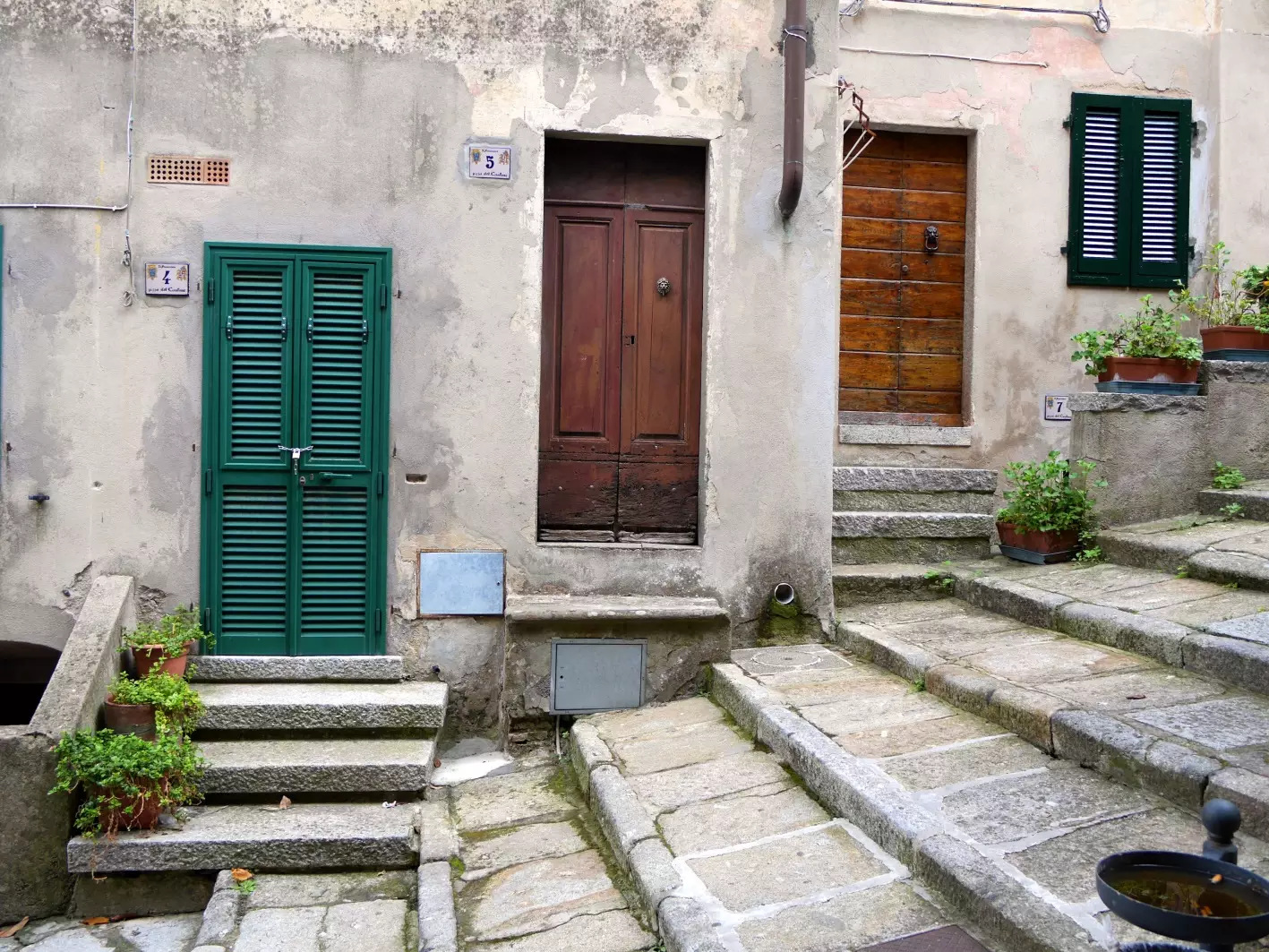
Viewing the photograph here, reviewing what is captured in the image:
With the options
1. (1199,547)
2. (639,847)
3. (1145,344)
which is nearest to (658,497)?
(639,847)

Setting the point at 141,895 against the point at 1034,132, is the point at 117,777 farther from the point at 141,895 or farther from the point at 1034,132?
the point at 1034,132

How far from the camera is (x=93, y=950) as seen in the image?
467 centimetres

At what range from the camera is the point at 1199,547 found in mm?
6047

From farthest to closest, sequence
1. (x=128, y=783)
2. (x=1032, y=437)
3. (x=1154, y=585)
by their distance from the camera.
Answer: (x=1032, y=437) < (x=1154, y=585) < (x=128, y=783)

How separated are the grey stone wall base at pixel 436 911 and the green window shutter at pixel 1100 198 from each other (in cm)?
669

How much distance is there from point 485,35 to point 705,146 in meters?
1.38

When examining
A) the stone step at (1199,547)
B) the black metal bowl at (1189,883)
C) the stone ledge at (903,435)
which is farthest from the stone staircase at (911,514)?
the black metal bowl at (1189,883)

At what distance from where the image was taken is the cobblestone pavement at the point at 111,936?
4691 millimetres

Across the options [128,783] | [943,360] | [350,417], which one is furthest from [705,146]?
[128,783]

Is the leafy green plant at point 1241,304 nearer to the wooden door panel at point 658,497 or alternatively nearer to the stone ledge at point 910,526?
the stone ledge at point 910,526

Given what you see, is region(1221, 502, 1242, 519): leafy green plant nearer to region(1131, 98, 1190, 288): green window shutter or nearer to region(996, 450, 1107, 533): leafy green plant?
region(996, 450, 1107, 533): leafy green plant

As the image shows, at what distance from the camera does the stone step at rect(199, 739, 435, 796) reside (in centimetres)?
537

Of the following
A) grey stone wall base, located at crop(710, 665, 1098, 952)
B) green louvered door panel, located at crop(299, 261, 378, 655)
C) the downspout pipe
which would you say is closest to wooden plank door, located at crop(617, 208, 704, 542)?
the downspout pipe

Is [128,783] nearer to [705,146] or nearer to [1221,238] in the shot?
[705,146]
